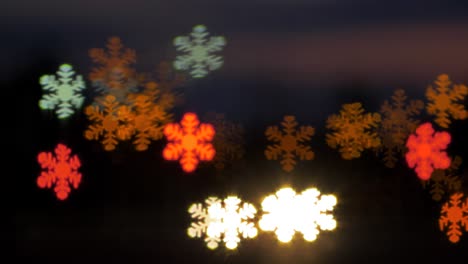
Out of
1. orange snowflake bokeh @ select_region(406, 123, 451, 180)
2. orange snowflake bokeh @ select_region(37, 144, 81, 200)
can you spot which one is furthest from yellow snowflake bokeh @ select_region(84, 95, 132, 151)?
orange snowflake bokeh @ select_region(406, 123, 451, 180)

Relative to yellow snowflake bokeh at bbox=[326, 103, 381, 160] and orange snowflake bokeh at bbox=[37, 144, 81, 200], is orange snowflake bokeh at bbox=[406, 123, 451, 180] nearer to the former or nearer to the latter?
yellow snowflake bokeh at bbox=[326, 103, 381, 160]

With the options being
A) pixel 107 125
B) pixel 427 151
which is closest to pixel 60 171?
pixel 107 125

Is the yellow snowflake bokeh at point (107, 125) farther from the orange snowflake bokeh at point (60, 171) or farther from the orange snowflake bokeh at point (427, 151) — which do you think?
the orange snowflake bokeh at point (427, 151)

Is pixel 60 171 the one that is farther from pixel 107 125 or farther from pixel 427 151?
pixel 427 151

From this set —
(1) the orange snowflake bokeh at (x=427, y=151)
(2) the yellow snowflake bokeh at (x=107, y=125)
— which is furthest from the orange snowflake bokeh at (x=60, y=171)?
(1) the orange snowflake bokeh at (x=427, y=151)

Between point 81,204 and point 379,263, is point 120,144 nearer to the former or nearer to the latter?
point 81,204
